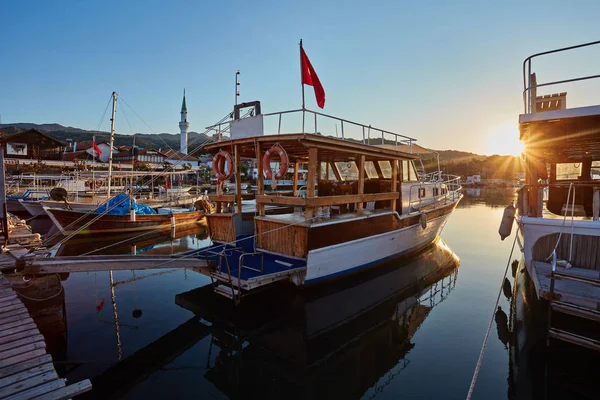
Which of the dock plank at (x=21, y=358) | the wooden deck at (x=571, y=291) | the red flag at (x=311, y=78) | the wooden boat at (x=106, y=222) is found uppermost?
the red flag at (x=311, y=78)

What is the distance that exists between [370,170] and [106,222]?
14.5 m

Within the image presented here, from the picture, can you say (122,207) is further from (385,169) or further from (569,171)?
(569,171)

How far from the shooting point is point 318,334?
682 centimetres

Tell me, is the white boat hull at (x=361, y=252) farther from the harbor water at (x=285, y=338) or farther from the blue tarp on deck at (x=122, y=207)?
the blue tarp on deck at (x=122, y=207)

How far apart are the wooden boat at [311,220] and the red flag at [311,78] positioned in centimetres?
83

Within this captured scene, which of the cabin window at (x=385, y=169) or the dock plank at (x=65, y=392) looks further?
the cabin window at (x=385, y=169)

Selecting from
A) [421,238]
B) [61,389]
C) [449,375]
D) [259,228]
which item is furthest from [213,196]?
[421,238]

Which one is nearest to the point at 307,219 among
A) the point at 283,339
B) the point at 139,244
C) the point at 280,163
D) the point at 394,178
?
the point at 280,163

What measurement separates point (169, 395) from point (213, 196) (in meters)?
5.87

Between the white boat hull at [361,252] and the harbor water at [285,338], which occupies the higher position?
the white boat hull at [361,252]

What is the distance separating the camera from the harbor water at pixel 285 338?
5164 millimetres

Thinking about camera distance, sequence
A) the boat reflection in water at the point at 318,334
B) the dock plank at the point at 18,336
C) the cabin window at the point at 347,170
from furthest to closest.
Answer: the cabin window at the point at 347,170 → the boat reflection in water at the point at 318,334 → the dock plank at the point at 18,336

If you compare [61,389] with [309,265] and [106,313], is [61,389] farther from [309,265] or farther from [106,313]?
[309,265]

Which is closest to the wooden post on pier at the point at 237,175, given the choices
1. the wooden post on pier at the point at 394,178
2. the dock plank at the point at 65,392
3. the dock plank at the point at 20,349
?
the wooden post on pier at the point at 394,178
